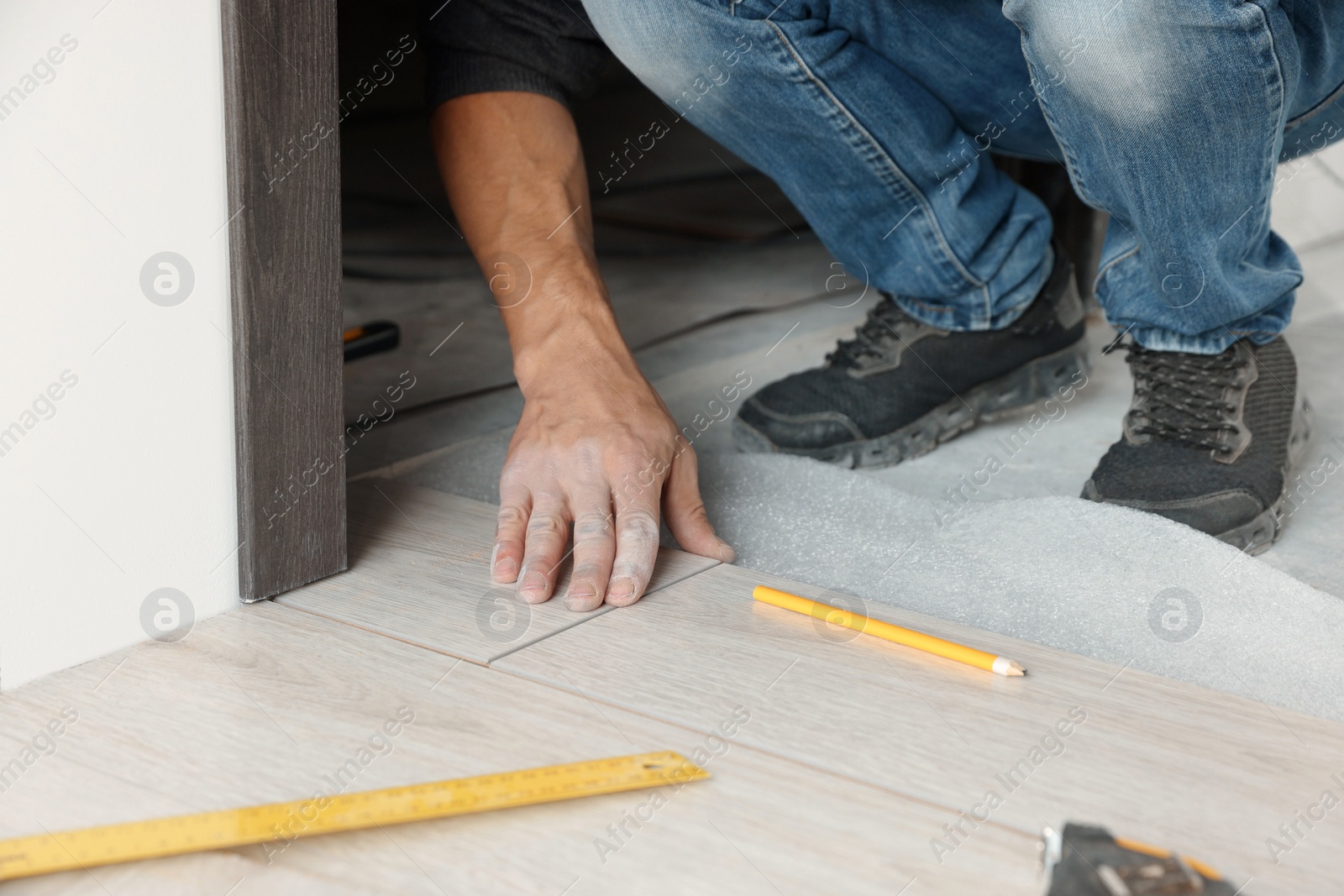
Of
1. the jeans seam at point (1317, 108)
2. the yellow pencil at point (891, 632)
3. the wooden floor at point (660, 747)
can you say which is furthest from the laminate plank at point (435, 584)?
the jeans seam at point (1317, 108)

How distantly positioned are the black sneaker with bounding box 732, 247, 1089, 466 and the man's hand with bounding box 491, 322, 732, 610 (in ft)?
1.25

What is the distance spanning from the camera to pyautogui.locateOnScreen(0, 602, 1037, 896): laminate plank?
0.59 meters

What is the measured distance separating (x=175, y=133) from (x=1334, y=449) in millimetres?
1365

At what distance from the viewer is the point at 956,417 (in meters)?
1.49

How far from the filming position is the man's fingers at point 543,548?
0.91 meters

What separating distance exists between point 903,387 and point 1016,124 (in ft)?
1.17

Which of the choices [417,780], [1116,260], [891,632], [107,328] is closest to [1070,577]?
[891,632]

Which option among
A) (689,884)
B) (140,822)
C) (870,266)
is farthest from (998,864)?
(870,266)

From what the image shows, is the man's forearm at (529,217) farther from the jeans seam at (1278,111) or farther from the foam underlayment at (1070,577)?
the jeans seam at (1278,111)

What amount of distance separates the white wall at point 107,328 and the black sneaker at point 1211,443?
0.90 metres

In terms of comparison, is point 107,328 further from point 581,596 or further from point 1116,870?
point 1116,870

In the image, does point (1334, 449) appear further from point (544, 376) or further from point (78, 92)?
point (78, 92)

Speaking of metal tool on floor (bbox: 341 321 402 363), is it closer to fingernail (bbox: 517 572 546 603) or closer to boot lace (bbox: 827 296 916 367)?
boot lace (bbox: 827 296 916 367)

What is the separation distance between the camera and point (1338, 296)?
7.11ft
